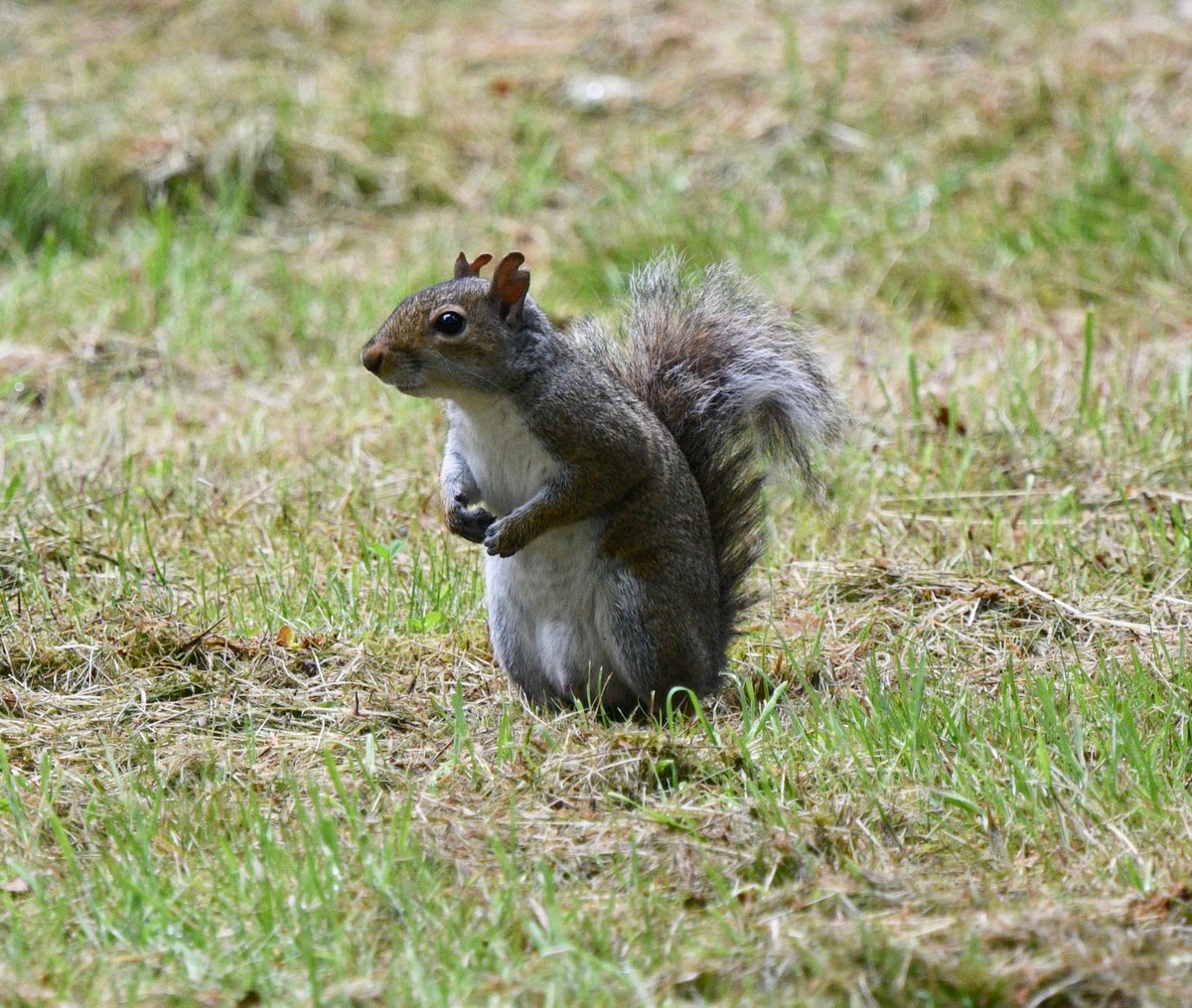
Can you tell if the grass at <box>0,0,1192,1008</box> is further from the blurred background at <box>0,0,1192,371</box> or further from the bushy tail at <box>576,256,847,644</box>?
the bushy tail at <box>576,256,847,644</box>

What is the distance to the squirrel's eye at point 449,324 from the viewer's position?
9.02ft

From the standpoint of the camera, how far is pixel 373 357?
270 cm

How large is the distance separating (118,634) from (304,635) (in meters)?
0.32

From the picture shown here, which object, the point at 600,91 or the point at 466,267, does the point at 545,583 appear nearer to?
the point at 466,267

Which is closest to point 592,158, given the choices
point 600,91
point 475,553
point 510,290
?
point 600,91

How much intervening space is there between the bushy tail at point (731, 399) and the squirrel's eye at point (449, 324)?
49cm

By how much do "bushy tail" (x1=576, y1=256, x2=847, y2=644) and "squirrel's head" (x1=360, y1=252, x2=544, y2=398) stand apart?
1.16 ft

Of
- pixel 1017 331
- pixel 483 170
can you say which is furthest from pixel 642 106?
pixel 1017 331

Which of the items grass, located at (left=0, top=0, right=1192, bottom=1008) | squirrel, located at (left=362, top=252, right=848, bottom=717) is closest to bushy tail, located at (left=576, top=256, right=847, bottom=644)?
squirrel, located at (left=362, top=252, right=848, bottom=717)

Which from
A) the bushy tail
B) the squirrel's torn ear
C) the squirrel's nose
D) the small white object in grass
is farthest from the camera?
the small white object in grass

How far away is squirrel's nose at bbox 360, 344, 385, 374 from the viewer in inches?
106

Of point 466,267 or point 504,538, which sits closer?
point 504,538

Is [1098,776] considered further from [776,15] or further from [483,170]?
[776,15]

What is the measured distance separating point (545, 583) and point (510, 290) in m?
0.49
